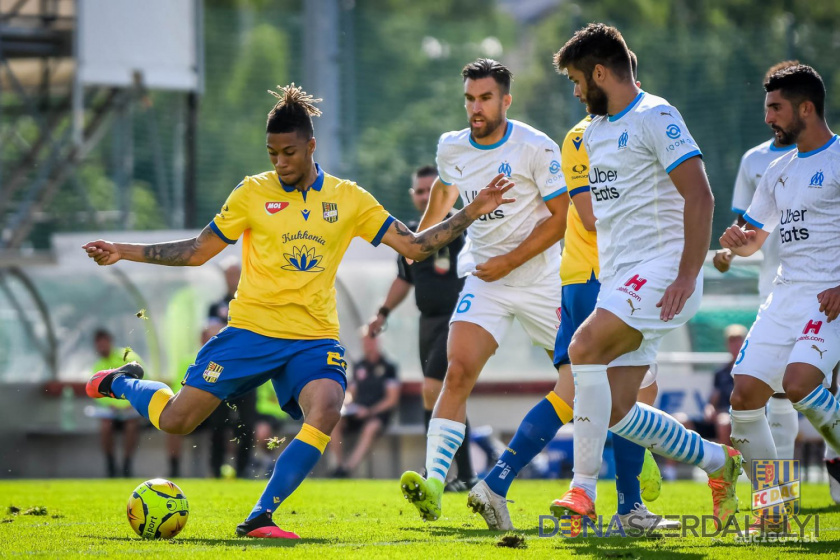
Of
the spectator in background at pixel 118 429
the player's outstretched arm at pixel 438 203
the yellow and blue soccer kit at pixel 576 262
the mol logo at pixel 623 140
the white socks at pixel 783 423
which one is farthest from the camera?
the spectator in background at pixel 118 429

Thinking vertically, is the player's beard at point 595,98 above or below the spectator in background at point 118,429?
above

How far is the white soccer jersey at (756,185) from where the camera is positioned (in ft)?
28.0

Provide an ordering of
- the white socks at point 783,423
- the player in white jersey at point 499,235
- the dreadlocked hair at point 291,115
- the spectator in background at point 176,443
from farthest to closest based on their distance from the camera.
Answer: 1. the spectator in background at point 176,443
2. the white socks at point 783,423
3. the player in white jersey at point 499,235
4. the dreadlocked hair at point 291,115

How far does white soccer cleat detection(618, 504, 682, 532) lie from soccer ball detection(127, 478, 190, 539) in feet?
7.67

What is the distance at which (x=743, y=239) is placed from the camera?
6402mm

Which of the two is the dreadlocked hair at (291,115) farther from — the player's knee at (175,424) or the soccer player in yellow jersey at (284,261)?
the player's knee at (175,424)

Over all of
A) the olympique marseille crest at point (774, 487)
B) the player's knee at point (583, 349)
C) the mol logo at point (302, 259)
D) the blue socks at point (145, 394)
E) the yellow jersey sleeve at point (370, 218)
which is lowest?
the olympique marseille crest at point (774, 487)

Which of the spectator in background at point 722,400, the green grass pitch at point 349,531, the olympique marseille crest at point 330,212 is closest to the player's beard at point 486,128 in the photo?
the olympique marseille crest at point 330,212

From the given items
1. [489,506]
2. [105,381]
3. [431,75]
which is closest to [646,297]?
[489,506]

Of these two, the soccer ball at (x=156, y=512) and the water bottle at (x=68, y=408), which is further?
the water bottle at (x=68, y=408)

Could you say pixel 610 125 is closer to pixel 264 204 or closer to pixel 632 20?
pixel 264 204

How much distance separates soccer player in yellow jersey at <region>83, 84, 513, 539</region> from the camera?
663 centimetres

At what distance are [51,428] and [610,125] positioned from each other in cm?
1204

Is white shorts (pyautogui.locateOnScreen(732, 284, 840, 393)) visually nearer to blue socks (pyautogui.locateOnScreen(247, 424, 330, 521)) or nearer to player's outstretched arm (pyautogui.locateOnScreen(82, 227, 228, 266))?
blue socks (pyautogui.locateOnScreen(247, 424, 330, 521))
